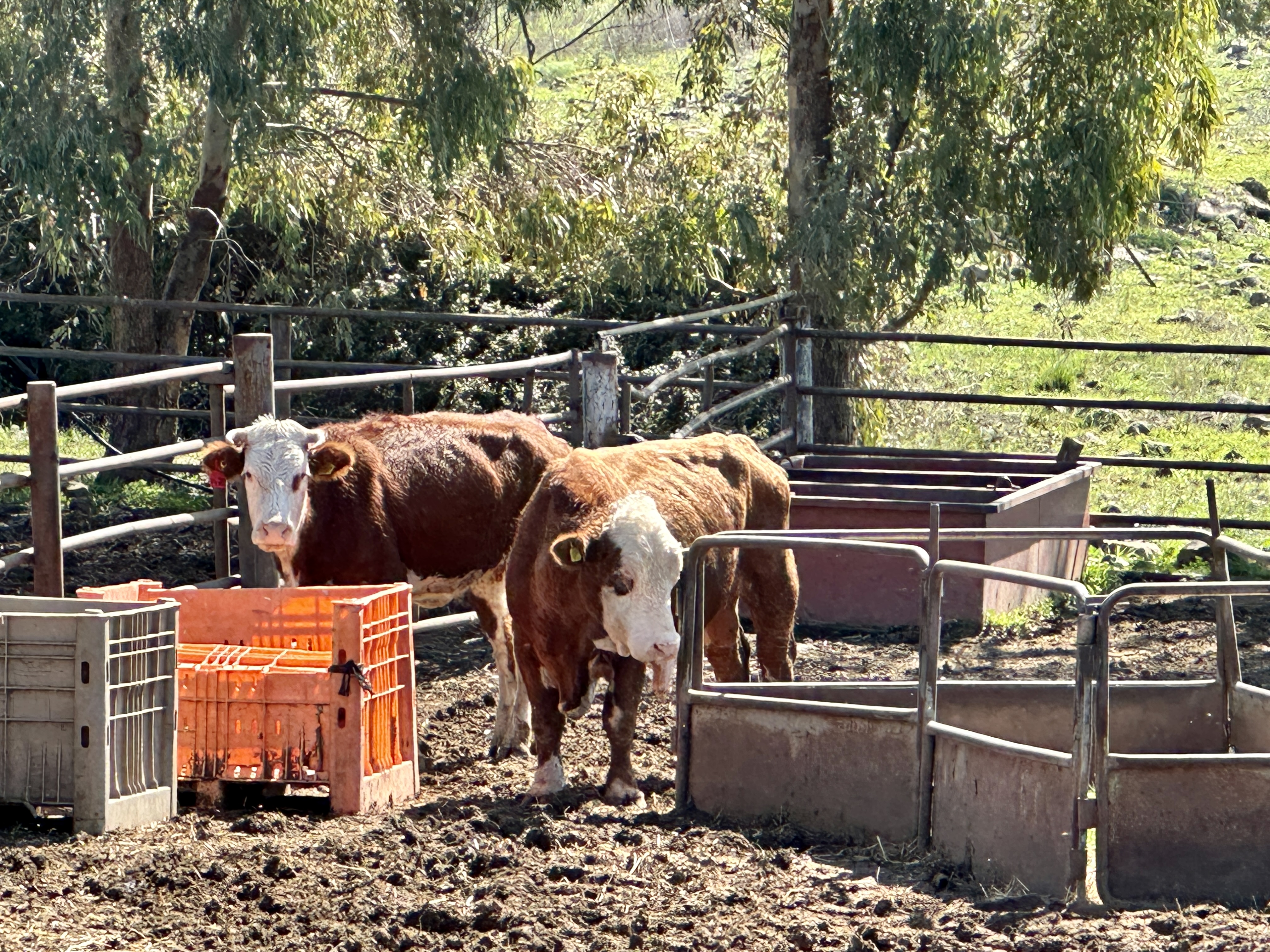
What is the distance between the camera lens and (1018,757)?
4980 millimetres

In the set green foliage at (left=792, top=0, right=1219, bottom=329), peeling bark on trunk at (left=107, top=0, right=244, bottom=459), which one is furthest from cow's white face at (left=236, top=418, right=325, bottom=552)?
peeling bark on trunk at (left=107, top=0, right=244, bottom=459)

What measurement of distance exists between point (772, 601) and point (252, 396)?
2.45m

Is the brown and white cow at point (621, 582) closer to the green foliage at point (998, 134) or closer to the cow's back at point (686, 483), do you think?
the cow's back at point (686, 483)

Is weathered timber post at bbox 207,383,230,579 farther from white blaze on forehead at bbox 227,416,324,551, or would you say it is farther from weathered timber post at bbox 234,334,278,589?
white blaze on forehead at bbox 227,416,324,551

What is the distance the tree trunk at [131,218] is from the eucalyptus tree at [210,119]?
0.02 m

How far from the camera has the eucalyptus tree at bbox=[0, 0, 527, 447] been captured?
11.5 m

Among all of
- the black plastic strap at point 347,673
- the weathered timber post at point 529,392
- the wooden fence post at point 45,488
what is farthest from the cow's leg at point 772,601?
the weathered timber post at point 529,392

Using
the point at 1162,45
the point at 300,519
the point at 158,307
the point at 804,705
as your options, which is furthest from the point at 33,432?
the point at 1162,45

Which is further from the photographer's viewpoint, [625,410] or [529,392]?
[529,392]

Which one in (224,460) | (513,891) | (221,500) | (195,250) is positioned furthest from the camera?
(195,250)

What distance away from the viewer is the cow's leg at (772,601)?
6797mm

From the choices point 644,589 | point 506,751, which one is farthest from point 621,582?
point 506,751

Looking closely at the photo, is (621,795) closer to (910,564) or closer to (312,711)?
(312,711)

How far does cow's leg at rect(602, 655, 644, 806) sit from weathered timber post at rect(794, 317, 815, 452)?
550cm
